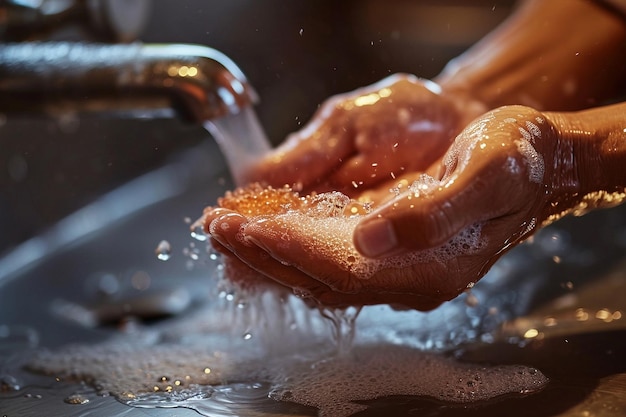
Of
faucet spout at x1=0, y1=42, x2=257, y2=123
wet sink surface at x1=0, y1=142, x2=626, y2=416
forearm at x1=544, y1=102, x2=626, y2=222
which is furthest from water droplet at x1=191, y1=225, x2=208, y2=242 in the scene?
forearm at x1=544, y1=102, x2=626, y2=222

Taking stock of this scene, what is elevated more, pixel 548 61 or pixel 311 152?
pixel 548 61

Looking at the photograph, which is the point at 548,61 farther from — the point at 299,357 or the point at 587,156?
the point at 299,357

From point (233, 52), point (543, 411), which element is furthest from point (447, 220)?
point (233, 52)

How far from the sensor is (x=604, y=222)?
900 mm

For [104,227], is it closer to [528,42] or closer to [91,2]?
[91,2]

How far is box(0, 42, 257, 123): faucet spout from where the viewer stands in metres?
0.74

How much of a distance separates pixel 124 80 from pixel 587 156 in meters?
0.46

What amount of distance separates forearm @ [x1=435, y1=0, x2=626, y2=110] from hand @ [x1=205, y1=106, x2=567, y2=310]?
0.18 meters

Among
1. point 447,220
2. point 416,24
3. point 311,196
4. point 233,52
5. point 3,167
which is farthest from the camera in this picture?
point 416,24

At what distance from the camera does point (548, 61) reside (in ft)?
2.61

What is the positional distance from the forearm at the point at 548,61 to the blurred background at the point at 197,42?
4 cm

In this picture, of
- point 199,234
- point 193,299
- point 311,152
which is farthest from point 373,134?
point 193,299

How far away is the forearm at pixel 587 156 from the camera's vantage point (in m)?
0.58

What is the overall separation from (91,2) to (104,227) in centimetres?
36
